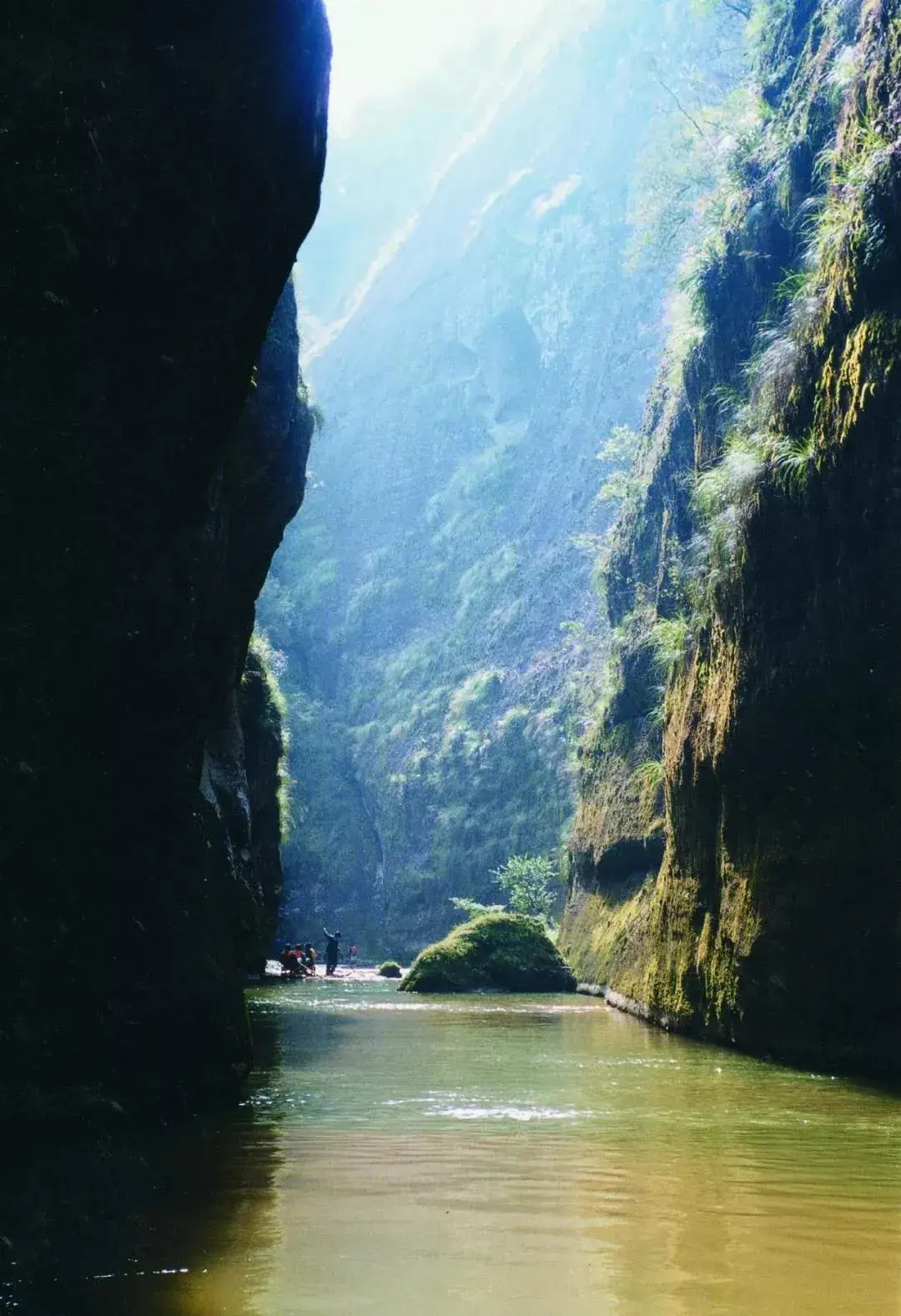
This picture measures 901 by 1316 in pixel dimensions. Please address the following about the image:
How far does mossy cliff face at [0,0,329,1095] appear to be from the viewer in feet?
21.0

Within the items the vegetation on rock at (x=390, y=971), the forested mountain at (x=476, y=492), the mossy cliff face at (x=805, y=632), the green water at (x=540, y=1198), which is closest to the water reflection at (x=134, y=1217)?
the green water at (x=540, y=1198)

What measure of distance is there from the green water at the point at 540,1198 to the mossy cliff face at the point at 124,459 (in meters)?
1.16

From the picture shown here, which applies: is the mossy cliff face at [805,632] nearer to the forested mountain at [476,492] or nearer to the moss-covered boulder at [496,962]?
the moss-covered boulder at [496,962]

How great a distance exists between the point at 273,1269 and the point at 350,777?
54.1 m

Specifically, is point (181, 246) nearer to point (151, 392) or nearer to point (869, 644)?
point (151, 392)

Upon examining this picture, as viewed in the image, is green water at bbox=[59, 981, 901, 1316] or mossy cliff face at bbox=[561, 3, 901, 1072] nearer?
green water at bbox=[59, 981, 901, 1316]

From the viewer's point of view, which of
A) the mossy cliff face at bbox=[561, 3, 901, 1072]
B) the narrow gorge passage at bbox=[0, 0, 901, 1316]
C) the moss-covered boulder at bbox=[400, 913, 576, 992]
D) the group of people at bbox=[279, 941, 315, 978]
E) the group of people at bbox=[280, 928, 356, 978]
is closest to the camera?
the narrow gorge passage at bbox=[0, 0, 901, 1316]

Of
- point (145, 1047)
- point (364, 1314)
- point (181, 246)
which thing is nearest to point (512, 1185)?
point (364, 1314)

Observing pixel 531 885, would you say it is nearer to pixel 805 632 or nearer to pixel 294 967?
pixel 294 967

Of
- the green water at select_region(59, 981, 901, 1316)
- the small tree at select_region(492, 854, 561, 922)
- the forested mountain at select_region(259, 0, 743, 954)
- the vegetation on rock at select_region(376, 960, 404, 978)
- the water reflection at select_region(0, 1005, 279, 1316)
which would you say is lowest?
the water reflection at select_region(0, 1005, 279, 1316)

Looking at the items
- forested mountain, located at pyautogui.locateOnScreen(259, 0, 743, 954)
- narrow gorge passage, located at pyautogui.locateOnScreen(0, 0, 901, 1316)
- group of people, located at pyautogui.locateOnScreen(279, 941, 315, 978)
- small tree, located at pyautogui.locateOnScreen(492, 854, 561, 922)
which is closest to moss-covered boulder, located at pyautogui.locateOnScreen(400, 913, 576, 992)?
narrow gorge passage, located at pyautogui.locateOnScreen(0, 0, 901, 1316)

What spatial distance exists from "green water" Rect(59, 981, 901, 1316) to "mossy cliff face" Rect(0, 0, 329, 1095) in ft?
3.80

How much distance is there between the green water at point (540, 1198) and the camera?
382 cm

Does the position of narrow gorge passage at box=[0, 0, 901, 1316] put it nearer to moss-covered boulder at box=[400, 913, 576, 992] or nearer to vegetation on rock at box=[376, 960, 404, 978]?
moss-covered boulder at box=[400, 913, 576, 992]
